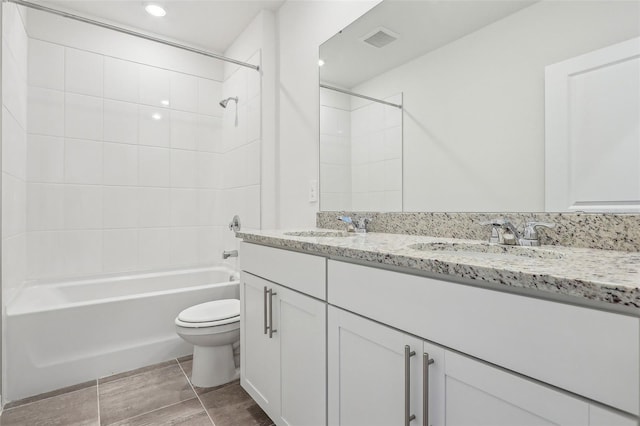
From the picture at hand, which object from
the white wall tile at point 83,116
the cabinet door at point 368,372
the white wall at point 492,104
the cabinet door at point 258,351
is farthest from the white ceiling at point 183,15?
the cabinet door at point 368,372

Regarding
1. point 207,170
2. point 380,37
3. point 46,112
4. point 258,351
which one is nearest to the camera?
point 258,351

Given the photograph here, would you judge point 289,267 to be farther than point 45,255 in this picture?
No

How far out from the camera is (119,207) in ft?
8.23

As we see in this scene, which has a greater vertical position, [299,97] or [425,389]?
[299,97]

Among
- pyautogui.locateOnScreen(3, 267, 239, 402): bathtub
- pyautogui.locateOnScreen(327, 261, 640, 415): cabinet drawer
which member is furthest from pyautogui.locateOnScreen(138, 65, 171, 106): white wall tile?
pyautogui.locateOnScreen(327, 261, 640, 415): cabinet drawer

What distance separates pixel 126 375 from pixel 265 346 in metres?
1.10

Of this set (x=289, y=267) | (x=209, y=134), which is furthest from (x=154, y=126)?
(x=289, y=267)

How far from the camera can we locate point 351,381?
3.18 feet

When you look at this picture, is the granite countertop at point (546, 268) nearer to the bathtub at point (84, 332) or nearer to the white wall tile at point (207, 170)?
the bathtub at point (84, 332)

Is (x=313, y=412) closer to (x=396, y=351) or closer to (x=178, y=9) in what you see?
(x=396, y=351)

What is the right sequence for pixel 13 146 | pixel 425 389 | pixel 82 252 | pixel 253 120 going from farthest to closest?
pixel 253 120 → pixel 82 252 → pixel 13 146 → pixel 425 389

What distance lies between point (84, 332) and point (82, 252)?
0.75 m

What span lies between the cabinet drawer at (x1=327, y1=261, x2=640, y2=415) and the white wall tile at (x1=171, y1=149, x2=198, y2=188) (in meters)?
2.37

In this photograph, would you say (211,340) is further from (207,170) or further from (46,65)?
(46,65)
